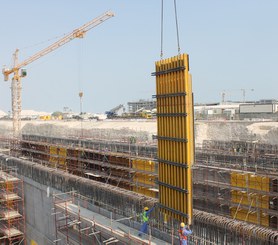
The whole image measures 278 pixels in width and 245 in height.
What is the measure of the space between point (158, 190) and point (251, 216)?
18.4 ft

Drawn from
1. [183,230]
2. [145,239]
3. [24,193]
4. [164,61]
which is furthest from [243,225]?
[24,193]

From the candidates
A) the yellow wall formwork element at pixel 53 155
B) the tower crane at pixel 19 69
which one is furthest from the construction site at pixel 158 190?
the tower crane at pixel 19 69

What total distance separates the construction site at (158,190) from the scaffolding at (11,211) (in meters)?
0.06

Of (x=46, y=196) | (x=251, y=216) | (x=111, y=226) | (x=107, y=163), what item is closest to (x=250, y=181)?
(x=251, y=216)

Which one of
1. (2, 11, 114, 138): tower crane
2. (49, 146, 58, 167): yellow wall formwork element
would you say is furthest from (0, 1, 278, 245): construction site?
(2, 11, 114, 138): tower crane

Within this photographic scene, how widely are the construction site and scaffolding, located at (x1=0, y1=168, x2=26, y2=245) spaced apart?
0.06 m

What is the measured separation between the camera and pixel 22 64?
6750cm

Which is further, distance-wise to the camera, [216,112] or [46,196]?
[216,112]

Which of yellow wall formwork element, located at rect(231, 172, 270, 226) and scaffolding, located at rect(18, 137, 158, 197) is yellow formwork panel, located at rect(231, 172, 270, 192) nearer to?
yellow wall formwork element, located at rect(231, 172, 270, 226)

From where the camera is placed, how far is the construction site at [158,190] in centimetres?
1005

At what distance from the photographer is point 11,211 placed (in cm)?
2133

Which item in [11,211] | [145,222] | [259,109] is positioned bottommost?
[11,211]

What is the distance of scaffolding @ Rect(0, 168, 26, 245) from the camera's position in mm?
20656

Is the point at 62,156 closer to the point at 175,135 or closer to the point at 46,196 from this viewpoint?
the point at 46,196
